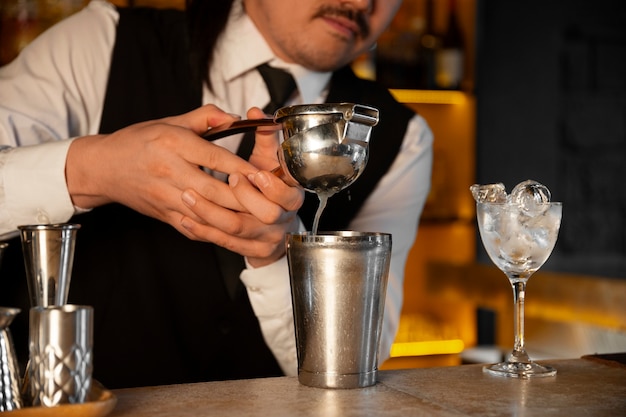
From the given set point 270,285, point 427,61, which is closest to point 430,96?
point 427,61

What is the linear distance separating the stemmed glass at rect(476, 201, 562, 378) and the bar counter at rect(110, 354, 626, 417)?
5 centimetres

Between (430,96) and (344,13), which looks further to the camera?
(430,96)

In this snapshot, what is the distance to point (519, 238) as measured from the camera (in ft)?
3.86

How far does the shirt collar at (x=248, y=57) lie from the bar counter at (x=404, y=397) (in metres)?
0.86

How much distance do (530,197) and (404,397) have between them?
356 millimetres

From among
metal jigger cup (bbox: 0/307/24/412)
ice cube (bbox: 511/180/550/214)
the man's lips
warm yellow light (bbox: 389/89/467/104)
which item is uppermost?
warm yellow light (bbox: 389/89/467/104)

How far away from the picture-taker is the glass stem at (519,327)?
1190 millimetres

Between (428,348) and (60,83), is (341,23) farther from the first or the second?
(428,348)

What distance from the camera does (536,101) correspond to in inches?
153

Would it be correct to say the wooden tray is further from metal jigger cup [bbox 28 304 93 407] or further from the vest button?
the vest button

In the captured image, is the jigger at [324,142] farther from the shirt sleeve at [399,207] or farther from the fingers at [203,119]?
the shirt sleeve at [399,207]

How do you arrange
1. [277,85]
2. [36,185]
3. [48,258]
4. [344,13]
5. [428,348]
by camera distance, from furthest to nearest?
[428,348] < [277,85] < [344,13] < [36,185] < [48,258]

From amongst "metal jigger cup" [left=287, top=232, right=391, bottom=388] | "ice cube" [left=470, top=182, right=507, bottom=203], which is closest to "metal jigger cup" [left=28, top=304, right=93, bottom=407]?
"metal jigger cup" [left=287, top=232, right=391, bottom=388]

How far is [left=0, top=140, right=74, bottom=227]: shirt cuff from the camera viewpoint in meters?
1.36
